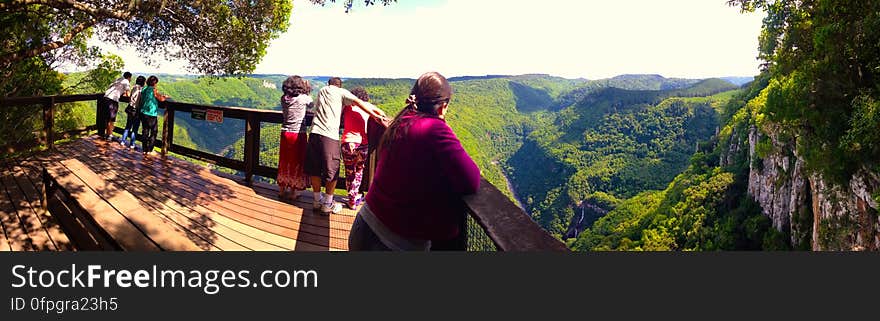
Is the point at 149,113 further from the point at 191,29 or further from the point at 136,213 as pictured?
the point at 136,213

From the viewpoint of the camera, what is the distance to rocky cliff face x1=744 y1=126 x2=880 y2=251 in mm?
15594

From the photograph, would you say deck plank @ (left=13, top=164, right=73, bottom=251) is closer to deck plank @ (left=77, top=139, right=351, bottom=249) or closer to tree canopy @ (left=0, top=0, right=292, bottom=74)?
deck plank @ (left=77, top=139, right=351, bottom=249)

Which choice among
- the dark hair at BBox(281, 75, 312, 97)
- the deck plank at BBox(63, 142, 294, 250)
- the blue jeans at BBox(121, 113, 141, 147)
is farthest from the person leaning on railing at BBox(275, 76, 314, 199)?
the blue jeans at BBox(121, 113, 141, 147)

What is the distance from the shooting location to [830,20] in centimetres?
1288

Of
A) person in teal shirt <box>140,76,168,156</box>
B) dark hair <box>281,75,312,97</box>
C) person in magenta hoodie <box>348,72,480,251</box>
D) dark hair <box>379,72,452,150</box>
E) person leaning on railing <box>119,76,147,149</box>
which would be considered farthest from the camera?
person leaning on railing <box>119,76,147,149</box>

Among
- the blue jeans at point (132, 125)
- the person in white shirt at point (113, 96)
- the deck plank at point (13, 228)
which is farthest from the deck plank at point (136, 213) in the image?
the person in white shirt at point (113, 96)

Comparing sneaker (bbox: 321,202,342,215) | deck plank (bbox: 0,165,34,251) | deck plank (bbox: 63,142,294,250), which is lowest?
deck plank (bbox: 0,165,34,251)

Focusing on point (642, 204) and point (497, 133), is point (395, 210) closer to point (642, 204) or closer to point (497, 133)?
point (642, 204)

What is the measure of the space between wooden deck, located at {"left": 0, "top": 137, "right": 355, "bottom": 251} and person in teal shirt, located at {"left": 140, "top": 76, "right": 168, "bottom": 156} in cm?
63

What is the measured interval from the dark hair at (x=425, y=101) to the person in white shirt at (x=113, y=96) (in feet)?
27.0

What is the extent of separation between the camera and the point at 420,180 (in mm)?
1646

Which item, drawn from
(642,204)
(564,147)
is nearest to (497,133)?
(564,147)

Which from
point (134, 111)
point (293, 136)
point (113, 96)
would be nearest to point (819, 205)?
point (293, 136)

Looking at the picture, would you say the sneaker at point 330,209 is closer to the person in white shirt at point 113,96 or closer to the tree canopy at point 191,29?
the tree canopy at point 191,29
